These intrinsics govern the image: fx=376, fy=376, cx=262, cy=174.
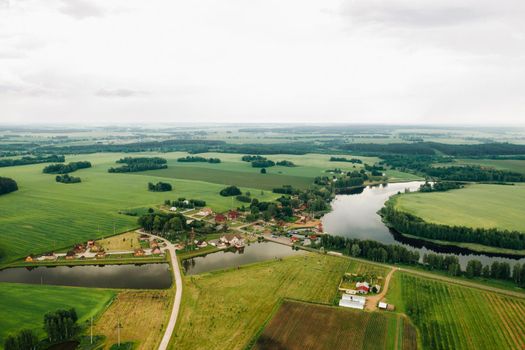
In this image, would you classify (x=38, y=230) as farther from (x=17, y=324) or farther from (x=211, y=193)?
(x=211, y=193)

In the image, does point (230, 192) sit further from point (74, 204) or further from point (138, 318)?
point (138, 318)

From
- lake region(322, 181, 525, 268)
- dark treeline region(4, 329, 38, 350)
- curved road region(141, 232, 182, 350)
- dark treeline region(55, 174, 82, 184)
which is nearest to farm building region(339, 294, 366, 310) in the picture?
curved road region(141, 232, 182, 350)

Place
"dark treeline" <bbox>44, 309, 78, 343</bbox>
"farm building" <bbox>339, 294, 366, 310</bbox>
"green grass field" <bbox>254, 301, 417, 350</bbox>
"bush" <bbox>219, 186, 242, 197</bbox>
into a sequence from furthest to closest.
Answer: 1. "bush" <bbox>219, 186, 242, 197</bbox>
2. "farm building" <bbox>339, 294, 366, 310</bbox>
3. "green grass field" <bbox>254, 301, 417, 350</bbox>
4. "dark treeline" <bbox>44, 309, 78, 343</bbox>

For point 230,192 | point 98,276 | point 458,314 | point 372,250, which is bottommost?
point 458,314

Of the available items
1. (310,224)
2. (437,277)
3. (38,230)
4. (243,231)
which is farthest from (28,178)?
(437,277)

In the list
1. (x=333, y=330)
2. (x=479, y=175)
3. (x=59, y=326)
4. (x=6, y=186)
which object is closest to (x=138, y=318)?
(x=59, y=326)

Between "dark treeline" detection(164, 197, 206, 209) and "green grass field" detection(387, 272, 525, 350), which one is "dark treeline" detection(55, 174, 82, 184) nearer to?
"dark treeline" detection(164, 197, 206, 209)

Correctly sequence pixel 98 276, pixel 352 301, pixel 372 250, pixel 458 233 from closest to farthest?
1. pixel 352 301
2. pixel 98 276
3. pixel 372 250
4. pixel 458 233
